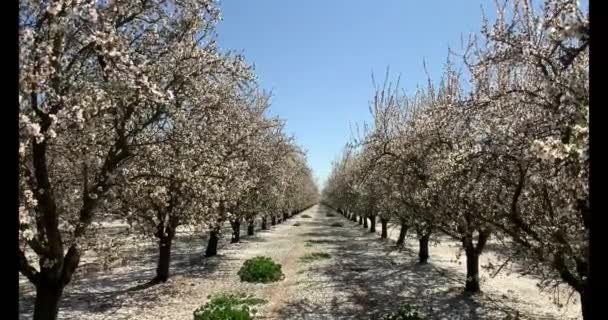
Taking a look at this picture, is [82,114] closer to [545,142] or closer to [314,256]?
[545,142]

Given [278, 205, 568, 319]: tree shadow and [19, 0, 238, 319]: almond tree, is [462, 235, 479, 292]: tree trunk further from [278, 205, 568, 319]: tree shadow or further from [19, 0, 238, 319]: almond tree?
[19, 0, 238, 319]: almond tree

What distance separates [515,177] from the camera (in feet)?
40.6

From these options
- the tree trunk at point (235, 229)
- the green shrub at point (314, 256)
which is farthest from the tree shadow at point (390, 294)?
the tree trunk at point (235, 229)

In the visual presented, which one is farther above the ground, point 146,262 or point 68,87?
point 68,87

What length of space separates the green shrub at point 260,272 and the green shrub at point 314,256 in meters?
6.46

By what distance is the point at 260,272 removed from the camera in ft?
75.8

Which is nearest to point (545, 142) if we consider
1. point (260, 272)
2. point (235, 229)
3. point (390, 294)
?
point (390, 294)

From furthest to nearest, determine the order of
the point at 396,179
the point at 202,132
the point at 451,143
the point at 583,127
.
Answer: the point at 396,179
the point at 451,143
the point at 202,132
the point at 583,127

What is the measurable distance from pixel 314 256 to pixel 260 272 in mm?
9524

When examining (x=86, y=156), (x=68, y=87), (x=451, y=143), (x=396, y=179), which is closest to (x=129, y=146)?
(x=86, y=156)

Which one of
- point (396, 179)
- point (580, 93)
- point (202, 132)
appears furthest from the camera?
point (396, 179)

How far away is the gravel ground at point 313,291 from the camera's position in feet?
57.3

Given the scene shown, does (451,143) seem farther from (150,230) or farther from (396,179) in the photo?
(150,230)

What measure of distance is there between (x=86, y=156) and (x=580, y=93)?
10686mm
